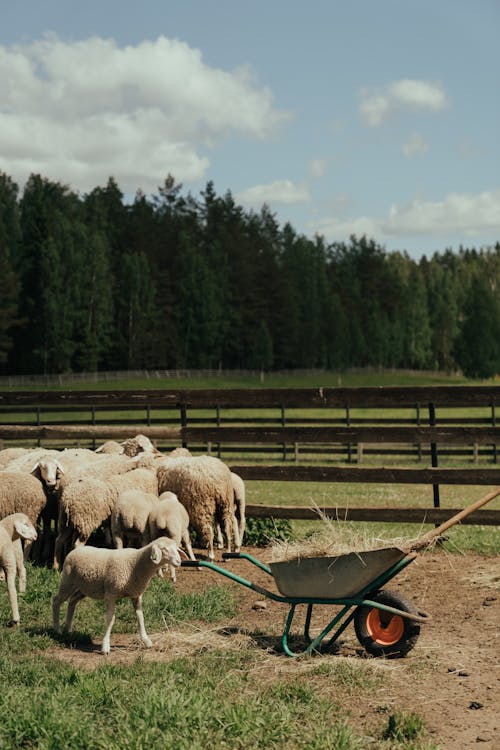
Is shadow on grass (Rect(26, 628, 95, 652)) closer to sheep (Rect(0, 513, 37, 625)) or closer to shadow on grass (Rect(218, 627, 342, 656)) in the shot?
sheep (Rect(0, 513, 37, 625))

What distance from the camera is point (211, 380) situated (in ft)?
233

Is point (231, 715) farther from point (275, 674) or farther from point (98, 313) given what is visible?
point (98, 313)

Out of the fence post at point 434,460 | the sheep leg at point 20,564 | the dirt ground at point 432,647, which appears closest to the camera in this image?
the dirt ground at point 432,647

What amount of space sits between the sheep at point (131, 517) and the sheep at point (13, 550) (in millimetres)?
1032

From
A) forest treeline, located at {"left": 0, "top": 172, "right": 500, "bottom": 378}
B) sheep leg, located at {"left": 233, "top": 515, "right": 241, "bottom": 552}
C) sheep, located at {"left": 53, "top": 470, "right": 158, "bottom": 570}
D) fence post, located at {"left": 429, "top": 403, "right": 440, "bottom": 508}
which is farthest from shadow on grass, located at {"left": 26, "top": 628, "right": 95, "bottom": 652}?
forest treeline, located at {"left": 0, "top": 172, "right": 500, "bottom": 378}

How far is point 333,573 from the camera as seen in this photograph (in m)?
6.11

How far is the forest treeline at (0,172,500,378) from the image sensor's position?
6519 cm

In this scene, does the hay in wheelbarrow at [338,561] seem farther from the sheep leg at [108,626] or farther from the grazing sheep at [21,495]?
the grazing sheep at [21,495]

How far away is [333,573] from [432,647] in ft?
3.28

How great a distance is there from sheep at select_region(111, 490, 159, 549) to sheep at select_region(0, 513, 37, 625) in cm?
103

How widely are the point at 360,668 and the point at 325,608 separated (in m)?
1.95

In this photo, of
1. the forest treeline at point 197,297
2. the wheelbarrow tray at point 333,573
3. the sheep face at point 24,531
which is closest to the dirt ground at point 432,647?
the wheelbarrow tray at point 333,573

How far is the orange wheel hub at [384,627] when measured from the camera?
6.23 metres

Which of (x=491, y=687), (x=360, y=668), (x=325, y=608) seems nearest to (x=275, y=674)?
(x=360, y=668)
